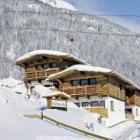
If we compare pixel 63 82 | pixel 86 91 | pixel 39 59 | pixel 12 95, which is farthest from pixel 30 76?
pixel 12 95

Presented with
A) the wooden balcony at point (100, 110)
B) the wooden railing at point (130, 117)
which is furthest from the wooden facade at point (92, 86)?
the wooden railing at point (130, 117)

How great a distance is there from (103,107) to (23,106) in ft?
50.7

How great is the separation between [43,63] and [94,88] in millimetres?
14402

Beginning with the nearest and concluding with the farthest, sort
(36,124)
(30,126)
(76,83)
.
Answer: (30,126), (36,124), (76,83)

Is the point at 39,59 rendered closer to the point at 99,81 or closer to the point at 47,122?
the point at 99,81

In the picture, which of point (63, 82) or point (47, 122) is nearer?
point (47, 122)

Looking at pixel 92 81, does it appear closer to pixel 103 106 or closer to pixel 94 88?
pixel 94 88

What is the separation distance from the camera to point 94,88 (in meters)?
53.4

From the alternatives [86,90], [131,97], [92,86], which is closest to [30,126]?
[86,90]

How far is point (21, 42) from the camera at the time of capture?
645 ft

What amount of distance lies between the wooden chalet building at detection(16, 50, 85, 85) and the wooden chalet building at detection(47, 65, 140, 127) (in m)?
6.71

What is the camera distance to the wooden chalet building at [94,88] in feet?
173

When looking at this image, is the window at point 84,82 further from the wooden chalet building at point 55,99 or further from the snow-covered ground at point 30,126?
the snow-covered ground at point 30,126

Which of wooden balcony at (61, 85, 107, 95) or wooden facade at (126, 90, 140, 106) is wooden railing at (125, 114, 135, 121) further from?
wooden balcony at (61, 85, 107, 95)
